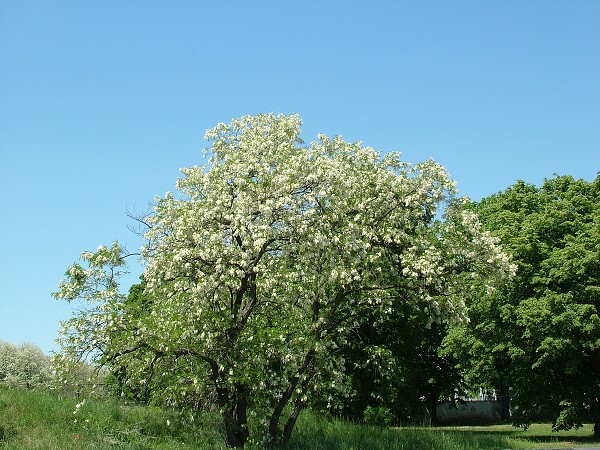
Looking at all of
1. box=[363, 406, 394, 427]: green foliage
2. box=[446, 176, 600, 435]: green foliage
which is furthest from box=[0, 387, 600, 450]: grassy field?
box=[363, 406, 394, 427]: green foliage

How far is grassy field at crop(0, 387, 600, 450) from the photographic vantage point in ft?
72.0

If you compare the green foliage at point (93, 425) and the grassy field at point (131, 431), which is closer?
the green foliage at point (93, 425)

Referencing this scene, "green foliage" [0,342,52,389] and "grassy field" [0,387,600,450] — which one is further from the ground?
"green foliage" [0,342,52,389]

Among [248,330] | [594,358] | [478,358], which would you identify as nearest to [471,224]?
[248,330]

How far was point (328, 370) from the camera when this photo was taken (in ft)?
75.3

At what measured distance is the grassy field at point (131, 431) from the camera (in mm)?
21953

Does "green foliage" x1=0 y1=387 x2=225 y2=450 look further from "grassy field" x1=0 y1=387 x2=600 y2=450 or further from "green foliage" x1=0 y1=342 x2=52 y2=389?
"green foliage" x1=0 y1=342 x2=52 y2=389

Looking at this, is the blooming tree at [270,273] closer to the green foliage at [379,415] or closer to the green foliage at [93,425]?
the green foliage at [93,425]

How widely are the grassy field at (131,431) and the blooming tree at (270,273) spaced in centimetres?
213

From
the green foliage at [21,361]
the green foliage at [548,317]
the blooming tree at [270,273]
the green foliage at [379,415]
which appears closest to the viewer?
the blooming tree at [270,273]

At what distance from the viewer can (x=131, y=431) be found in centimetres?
2467

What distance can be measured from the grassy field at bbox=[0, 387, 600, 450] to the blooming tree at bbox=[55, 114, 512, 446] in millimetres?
2135

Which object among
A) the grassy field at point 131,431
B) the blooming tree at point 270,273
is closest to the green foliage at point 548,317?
the grassy field at point 131,431

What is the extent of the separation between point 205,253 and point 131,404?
35.0 feet
